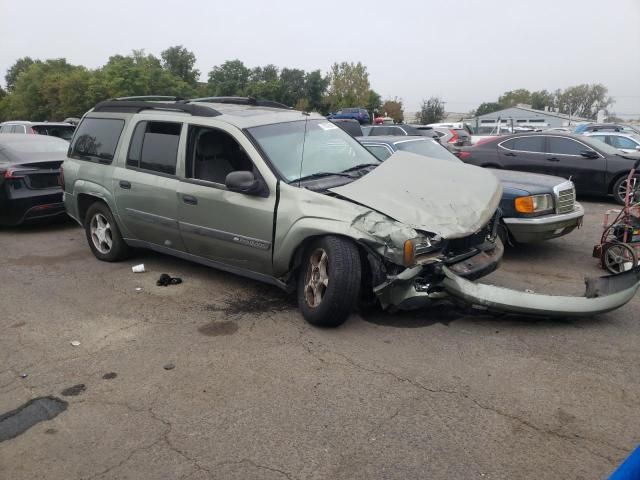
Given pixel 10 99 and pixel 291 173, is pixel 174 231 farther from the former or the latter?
pixel 10 99

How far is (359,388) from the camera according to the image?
142 inches

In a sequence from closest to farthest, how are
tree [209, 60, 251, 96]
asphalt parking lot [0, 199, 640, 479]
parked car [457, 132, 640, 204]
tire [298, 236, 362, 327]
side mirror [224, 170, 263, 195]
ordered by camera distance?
1. asphalt parking lot [0, 199, 640, 479]
2. tire [298, 236, 362, 327]
3. side mirror [224, 170, 263, 195]
4. parked car [457, 132, 640, 204]
5. tree [209, 60, 251, 96]

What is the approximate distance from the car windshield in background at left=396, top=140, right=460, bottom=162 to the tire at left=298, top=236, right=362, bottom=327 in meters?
3.82

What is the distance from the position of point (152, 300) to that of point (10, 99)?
79.3 metres

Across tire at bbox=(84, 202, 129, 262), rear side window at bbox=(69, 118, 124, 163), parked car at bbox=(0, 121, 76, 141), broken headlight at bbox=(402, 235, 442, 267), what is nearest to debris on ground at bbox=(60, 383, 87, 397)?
broken headlight at bbox=(402, 235, 442, 267)

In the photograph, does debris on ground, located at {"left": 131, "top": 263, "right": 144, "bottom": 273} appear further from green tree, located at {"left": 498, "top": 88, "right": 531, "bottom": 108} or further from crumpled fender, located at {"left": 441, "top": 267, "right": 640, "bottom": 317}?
green tree, located at {"left": 498, "top": 88, "right": 531, "bottom": 108}

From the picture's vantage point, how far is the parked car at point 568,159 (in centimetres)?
1065

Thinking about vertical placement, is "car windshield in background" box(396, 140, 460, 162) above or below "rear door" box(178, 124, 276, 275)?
above

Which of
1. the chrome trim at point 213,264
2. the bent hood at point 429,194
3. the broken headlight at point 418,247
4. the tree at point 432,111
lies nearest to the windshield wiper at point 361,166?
the bent hood at point 429,194

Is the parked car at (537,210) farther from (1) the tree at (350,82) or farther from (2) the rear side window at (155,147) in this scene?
(1) the tree at (350,82)

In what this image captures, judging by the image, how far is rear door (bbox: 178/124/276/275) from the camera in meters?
4.85

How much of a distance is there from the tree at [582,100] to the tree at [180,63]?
73486 mm

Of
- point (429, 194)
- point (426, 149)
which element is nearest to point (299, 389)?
point (429, 194)

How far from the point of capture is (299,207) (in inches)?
180
